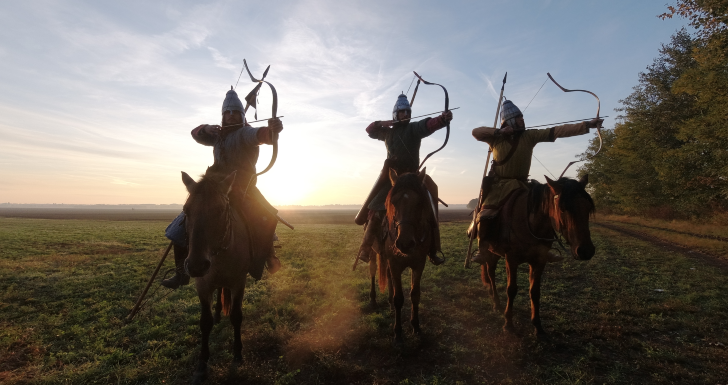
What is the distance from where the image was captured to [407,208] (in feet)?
14.6

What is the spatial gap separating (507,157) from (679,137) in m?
22.8

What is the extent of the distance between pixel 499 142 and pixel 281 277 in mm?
7746

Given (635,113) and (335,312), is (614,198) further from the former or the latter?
(335,312)

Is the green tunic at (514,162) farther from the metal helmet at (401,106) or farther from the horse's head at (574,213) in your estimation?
the metal helmet at (401,106)

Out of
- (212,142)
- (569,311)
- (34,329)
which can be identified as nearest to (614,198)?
(569,311)

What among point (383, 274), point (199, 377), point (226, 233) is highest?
point (226, 233)

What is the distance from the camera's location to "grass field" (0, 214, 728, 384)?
425 cm

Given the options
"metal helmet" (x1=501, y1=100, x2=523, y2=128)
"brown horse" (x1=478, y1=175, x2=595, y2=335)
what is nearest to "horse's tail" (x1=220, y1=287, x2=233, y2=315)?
"brown horse" (x1=478, y1=175, x2=595, y2=335)

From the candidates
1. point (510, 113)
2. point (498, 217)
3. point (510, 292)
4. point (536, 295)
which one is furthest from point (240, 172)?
point (536, 295)

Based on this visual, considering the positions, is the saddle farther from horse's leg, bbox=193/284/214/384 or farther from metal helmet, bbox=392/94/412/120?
horse's leg, bbox=193/284/214/384

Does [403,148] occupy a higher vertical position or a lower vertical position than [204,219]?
higher

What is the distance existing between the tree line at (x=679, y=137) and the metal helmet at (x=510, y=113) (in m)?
12.6

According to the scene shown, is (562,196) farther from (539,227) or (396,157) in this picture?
(396,157)

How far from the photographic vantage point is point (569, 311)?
6598 millimetres
